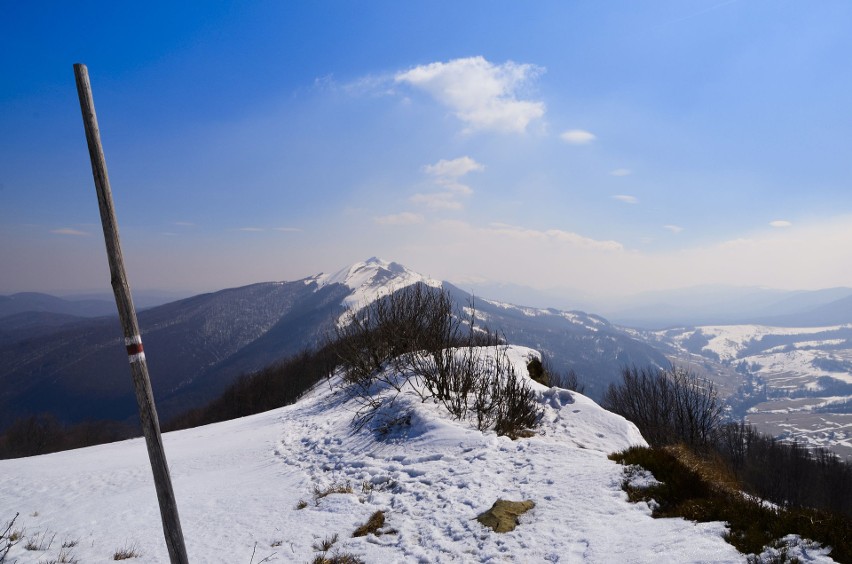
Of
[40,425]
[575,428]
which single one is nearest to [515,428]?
[575,428]

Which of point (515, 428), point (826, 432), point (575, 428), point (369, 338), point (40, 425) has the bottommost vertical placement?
point (826, 432)

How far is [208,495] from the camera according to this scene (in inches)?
377

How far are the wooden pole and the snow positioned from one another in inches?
94.3

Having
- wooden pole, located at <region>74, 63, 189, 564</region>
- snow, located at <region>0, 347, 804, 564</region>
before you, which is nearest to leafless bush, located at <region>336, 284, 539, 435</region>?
snow, located at <region>0, 347, 804, 564</region>

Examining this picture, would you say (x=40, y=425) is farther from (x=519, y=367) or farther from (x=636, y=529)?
(x=636, y=529)

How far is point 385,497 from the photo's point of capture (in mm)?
7953

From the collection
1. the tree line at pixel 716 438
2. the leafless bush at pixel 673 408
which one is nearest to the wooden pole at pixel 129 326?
the tree line at pixel 716 438

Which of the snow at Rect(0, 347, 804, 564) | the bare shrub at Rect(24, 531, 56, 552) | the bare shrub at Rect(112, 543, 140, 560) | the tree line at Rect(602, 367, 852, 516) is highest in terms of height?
the bare shrub at Rect(24, 531, 56, 552)

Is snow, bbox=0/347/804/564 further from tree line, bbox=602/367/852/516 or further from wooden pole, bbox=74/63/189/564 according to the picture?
tree line, bbox=602/367/852/516

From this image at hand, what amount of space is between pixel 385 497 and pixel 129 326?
5.79 m

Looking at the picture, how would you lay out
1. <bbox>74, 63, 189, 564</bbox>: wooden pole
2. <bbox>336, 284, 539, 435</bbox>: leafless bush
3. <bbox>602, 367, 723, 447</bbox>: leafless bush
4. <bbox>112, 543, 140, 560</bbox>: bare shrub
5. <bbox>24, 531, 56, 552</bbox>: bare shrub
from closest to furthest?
<bbox>74, 63, 189, 564</bbox>: wooden pole
<bbox>112, 543, 140, 560</bbox>: bare shrub
<bbox>24, 531, 56, 552</bbox>: bare shrub
<bbox>336, 284, 539, 435</bbox>: leafless bush
<bbox>602, 367, 723, 447</bbox>: leafless bush

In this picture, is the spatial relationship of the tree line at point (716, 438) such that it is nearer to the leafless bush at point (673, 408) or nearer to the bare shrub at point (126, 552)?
the leafless bush at point (673, 408)

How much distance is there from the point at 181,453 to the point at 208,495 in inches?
244

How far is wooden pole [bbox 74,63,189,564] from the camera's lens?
4.12 meters
